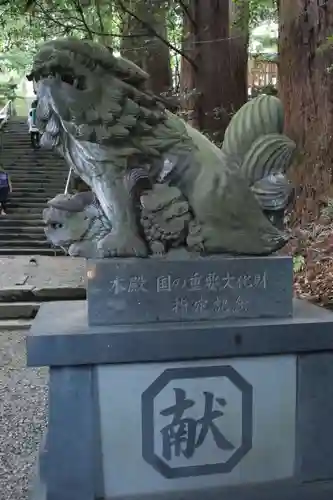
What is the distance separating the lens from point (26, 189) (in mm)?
13250

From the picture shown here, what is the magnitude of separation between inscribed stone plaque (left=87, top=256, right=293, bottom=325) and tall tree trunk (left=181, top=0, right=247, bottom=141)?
4.44 meters

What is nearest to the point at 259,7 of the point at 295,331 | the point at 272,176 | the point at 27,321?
the point at 27,321

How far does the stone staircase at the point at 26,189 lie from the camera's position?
10273 millimetres

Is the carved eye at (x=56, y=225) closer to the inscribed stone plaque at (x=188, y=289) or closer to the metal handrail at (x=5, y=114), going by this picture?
the inscribed stone plaque at (x=188, y=289)

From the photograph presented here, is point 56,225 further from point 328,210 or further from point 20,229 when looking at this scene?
point 20,229

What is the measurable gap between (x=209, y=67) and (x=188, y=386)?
5.15 m

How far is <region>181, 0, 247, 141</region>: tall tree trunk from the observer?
683 centimetres

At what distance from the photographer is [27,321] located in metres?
6.26

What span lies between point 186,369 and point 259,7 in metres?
6.40

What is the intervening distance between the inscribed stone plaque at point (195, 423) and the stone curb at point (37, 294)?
14.1ft

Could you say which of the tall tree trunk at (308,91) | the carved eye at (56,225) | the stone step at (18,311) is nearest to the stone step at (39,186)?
the stone step at (18,311)

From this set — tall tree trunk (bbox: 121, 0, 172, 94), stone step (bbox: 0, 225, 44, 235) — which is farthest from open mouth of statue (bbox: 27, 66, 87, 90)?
stone step (bbox: 0, 225, 44, 235)

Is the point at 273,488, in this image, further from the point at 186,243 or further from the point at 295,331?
the point at 186,243

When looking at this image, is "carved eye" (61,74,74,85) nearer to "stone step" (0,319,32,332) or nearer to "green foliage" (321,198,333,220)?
"green foliage" (321,198,333,220)
